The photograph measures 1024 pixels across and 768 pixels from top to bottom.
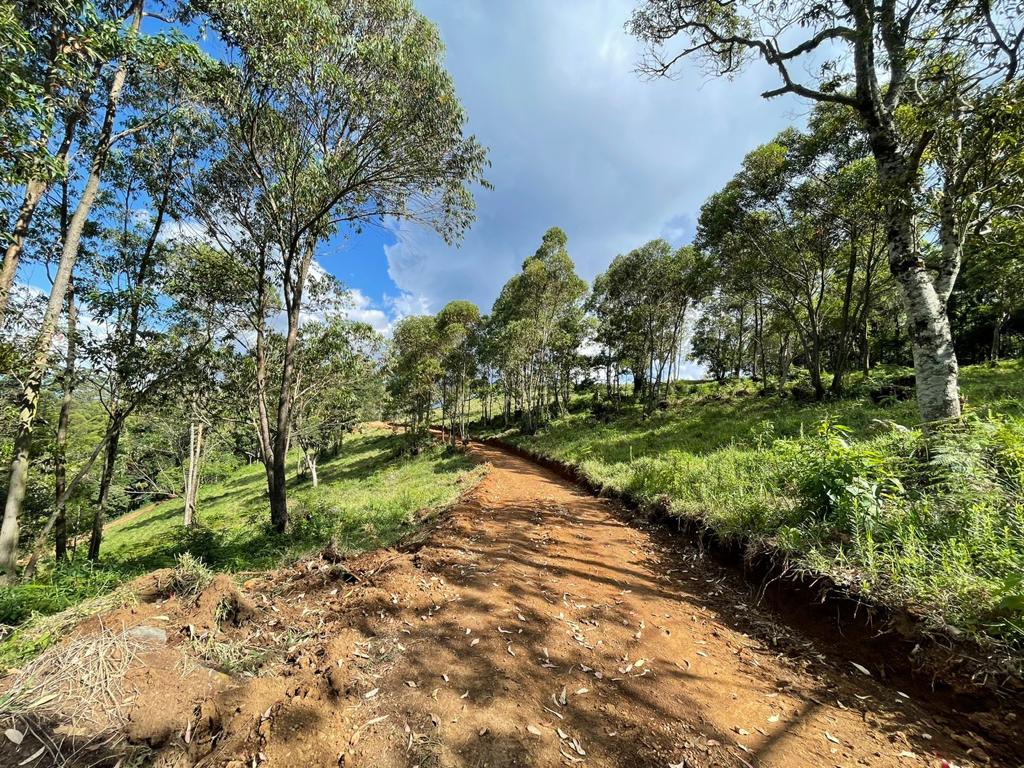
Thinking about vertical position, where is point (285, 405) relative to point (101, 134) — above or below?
below

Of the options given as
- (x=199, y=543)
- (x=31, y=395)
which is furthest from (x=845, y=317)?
(x=31, y=395)

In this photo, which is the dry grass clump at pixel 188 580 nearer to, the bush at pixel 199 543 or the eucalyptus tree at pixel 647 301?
the bush at pixel 199 543

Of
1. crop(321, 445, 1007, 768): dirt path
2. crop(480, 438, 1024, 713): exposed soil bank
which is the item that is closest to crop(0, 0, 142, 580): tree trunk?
crop(321, 445, 1007, 768): dirt path

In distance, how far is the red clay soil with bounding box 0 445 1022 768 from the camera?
7.23 ft

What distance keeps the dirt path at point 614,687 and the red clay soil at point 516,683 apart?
0.01m

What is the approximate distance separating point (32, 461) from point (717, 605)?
1220 centimetres

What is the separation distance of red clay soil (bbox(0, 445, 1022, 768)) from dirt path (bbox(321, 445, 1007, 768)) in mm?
13

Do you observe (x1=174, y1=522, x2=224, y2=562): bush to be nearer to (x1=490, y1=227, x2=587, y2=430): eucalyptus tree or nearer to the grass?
the grass

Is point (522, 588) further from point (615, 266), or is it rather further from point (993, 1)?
point (615, 266)

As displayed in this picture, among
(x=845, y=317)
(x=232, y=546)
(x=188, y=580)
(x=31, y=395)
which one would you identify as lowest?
(x=232, y=546)

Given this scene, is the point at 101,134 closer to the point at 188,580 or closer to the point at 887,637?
the point at 188,580

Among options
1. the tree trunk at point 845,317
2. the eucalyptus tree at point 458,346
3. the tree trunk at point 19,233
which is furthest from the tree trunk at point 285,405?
the eucalyptus tree at point 458,346

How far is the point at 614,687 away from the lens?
284cm

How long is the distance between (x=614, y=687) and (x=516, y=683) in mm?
752
